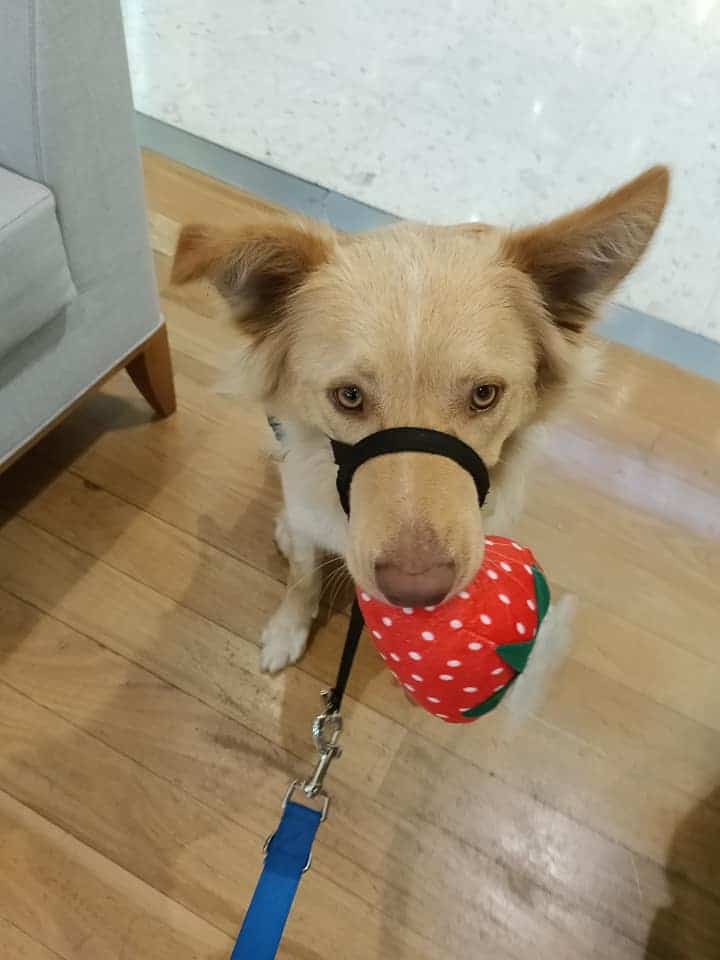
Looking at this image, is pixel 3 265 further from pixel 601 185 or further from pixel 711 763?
pixel 601 185

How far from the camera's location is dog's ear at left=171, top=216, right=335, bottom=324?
107cm

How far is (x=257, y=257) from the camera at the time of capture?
1.14m

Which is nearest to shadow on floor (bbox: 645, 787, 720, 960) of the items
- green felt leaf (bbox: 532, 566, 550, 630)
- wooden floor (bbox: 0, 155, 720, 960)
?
wooden floor (bbox: 0, 155, 720, 960)

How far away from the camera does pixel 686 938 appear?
1502 mm

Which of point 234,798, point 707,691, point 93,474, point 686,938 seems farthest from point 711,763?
point 93,474

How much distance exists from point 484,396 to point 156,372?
1.13 metres

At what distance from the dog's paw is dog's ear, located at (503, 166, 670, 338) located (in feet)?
2.98

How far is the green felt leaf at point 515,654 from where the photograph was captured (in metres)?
1.14

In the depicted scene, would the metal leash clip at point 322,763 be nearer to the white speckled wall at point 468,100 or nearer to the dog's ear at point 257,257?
the dog's ear at point 257,257

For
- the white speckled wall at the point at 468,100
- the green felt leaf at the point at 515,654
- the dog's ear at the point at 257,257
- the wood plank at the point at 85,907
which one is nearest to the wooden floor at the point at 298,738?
the wood plank at the point at 85,907

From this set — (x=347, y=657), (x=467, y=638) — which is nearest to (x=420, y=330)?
(x=467, y=638)

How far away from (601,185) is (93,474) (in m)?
2.08

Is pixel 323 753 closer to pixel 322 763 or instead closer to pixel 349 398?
pixel 322 763

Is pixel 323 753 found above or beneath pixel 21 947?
above
